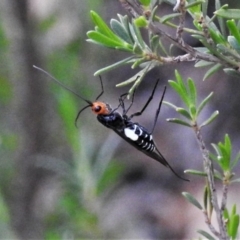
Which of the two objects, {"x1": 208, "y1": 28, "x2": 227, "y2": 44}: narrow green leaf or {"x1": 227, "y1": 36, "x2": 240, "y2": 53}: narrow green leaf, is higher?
{"x1": 208, "y1": 28, "x2": 227, "y2": 44}: narrow green leaf

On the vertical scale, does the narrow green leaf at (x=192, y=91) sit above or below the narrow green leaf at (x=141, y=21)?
above

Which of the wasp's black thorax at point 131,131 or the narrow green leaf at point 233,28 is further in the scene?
the wasp's black thorax at point 131,131

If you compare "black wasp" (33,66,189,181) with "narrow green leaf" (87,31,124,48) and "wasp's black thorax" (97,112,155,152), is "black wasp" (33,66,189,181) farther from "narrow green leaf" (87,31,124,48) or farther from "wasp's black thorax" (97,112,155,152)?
"narrow green leaf" (87,31,124,48)

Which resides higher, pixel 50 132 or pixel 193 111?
pixel 50 132

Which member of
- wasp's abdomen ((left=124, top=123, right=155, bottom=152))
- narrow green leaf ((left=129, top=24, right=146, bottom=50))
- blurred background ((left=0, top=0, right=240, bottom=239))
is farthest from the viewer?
blurred background ((left=0, top=0, right=240, bottom=239))

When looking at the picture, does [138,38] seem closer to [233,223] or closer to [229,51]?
[229,51]

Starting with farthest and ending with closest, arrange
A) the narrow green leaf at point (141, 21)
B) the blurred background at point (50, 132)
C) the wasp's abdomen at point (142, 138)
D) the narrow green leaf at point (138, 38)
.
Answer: the blurred background at point (50, 132) → the wasp's abdomen at point (142, 138) → the narrow green leaf at point (138, 38) → the narrow green leaf at point (141, 21)

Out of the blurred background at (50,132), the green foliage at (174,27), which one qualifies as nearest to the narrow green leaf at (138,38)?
the green foliage at (174,27)

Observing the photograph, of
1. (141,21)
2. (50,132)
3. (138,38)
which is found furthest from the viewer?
(50,132)

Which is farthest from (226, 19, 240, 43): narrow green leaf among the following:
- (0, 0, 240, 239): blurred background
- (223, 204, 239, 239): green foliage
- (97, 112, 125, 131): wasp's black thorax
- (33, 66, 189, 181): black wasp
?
(0, 0, 240, 239): blurred background

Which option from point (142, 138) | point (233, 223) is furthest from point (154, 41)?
point (142, 138)

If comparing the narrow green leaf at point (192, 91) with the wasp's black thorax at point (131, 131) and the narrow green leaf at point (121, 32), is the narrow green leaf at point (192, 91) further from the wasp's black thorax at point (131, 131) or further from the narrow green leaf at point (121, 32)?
Result: the wasp's black thorax at point (131, 131)

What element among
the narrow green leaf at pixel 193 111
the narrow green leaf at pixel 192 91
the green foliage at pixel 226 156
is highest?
the narrow green leaf at pixel 192 91
